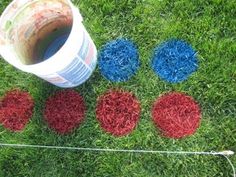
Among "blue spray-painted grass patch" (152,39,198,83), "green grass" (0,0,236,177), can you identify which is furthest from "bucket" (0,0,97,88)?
"blue spray-painted grass patch" (152,39,198,83)

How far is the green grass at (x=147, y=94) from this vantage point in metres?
3.12

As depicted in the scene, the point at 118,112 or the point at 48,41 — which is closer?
the point at 118,112

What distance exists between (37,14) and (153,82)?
87 cm

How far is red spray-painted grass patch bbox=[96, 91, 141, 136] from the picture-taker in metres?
3.21

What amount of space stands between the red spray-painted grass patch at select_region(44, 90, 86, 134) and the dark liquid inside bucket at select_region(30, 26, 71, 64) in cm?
28

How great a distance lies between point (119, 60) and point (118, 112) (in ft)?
1.18

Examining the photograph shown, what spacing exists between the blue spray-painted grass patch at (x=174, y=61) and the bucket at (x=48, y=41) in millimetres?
433

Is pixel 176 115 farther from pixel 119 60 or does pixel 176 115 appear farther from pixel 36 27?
pixel 36 27

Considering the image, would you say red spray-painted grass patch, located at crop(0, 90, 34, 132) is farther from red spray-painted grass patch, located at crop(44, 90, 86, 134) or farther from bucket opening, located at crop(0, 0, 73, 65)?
bucket opening, located at crop(0, 0, 73, 65)

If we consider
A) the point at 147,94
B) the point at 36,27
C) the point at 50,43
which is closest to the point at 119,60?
the point at 147,94

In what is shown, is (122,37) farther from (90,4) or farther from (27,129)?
(27,129)

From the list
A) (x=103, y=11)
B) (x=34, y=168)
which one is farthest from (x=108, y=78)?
(x=34, y=168)

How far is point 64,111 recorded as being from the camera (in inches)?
129

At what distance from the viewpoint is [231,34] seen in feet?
10.8
